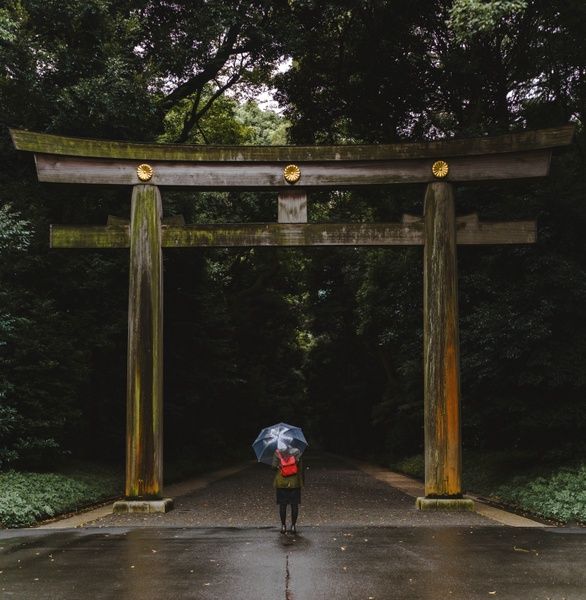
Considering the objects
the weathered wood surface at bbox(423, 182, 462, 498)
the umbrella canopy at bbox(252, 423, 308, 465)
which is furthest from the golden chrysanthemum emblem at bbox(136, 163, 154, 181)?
the umbrella canopy at bbox(252, 423, 308, 465)

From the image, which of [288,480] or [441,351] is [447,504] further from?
[288,480]

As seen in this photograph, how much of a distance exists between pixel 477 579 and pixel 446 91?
17.1 m

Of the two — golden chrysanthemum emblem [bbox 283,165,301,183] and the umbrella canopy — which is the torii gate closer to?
golden chrysanthemum emblem [bbox 283,165,301,183]

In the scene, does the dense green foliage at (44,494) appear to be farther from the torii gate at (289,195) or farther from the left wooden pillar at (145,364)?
the torii gate at (289,195)

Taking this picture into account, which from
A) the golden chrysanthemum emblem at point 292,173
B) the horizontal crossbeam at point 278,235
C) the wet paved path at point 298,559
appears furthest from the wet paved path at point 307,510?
the golden chrysanthemum emblem at point 292,173

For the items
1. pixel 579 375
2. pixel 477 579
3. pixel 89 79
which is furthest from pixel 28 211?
pixel 477 579

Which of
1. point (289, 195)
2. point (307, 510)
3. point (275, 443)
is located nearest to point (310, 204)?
point (289, 195)

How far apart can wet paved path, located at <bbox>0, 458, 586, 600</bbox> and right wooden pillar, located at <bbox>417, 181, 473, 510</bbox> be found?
0.68 metres

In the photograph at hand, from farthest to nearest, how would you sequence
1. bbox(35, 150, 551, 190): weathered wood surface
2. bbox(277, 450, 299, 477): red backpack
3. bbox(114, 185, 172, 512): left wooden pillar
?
bbox(35, 150, 551, 190): weathered wood surface < bbox(114, 185, 172, 512): left wooden pillar < bbox(277, 450, 299, 477): red backpack

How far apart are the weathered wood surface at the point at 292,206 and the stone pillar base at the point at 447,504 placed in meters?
5.26

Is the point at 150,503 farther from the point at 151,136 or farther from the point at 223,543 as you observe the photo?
the point at 151,136

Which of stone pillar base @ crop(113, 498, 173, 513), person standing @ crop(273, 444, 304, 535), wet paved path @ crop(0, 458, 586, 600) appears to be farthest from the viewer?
stone pillar base @ crop(113, 498, 173, 513)

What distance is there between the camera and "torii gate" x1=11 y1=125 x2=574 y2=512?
41.1 feet

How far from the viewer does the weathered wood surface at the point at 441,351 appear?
40.2 ft
